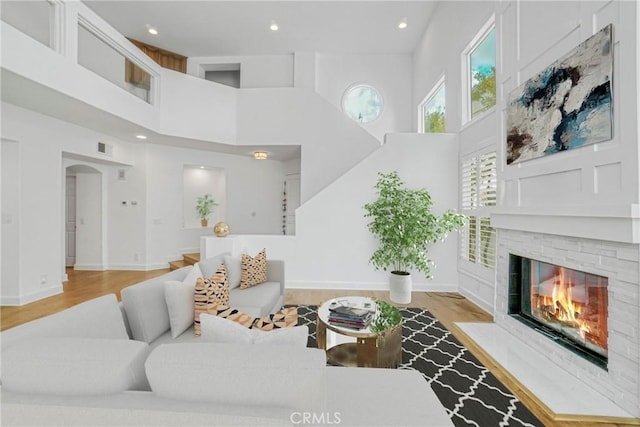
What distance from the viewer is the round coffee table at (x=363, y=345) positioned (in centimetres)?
210

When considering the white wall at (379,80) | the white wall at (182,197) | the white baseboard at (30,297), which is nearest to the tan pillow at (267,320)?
the white baseboard at (30,297)

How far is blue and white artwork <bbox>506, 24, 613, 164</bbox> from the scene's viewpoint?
1.95m

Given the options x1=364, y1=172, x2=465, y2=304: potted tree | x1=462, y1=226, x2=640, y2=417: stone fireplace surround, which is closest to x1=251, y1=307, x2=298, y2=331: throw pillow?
x1=462, y1=226, x2=640, y2=417: stone fireplace surround

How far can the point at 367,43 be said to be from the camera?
6578 millimetres

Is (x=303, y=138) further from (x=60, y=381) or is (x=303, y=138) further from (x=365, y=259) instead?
(x=60, y=381)

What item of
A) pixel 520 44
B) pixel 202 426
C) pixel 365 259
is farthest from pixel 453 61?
pixel 202 426

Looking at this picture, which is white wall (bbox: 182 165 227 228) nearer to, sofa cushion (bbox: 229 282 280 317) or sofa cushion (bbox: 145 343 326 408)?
sofa cushion (bbox: 229 282 280 317)

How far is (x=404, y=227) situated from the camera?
4.07m

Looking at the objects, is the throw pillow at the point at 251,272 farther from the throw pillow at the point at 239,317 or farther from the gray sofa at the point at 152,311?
the throw pillow at the point at 239,317

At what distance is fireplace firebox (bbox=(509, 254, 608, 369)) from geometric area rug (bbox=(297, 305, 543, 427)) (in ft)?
2.29

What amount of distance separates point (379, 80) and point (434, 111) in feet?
6.13

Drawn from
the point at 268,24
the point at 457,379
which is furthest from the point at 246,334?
the point at 268,24

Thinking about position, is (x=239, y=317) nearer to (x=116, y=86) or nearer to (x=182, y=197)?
(x=116, y=86)

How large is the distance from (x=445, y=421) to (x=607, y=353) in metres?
1.66
